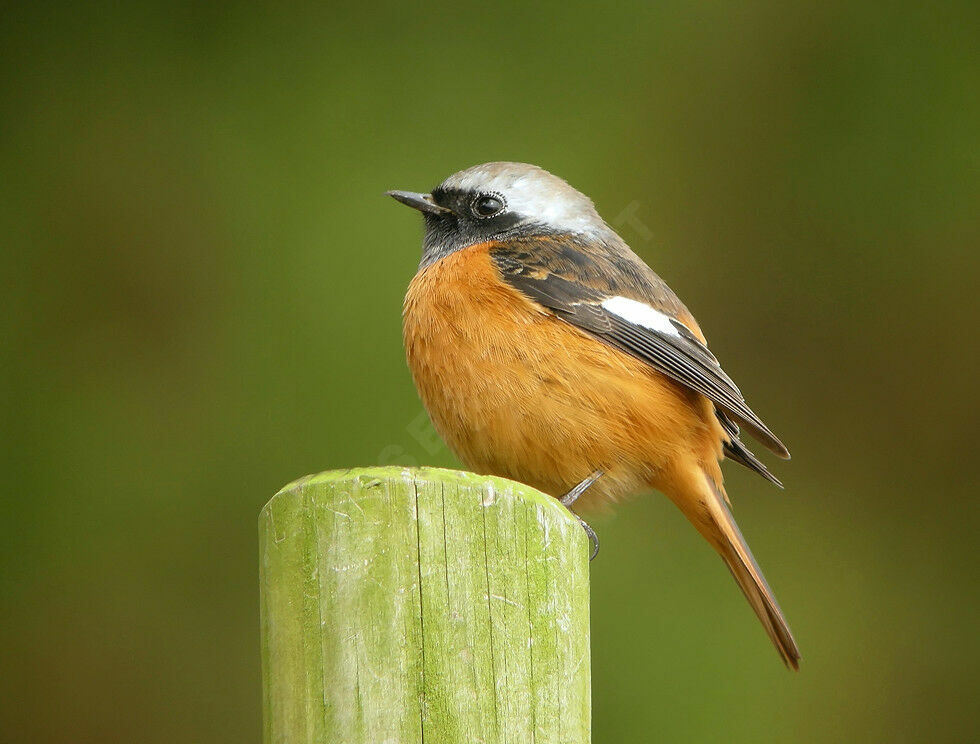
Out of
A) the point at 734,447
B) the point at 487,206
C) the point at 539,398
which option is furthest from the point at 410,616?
the point at 487,206

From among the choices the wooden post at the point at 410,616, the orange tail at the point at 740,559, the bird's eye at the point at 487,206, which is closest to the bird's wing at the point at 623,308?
the orange tail at the point at 740,559

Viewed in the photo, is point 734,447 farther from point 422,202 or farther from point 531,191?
point 422,202

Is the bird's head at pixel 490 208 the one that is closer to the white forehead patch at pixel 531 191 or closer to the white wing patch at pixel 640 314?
the white forehead patch at pixel 531 191

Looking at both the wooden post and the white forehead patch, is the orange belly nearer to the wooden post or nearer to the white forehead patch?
the white forehead patch

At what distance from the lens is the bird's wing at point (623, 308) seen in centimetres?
→ 441

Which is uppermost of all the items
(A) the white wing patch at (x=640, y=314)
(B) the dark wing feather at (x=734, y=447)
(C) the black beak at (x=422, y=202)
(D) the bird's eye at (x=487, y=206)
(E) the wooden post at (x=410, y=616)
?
(C) the black beak at (x=422, y=202)

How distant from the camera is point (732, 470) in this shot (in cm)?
652

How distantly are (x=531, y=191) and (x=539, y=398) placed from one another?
147cm

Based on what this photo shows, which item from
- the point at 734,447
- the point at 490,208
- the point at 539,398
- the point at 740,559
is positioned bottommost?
the point at 740,559

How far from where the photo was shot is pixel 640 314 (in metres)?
4.61

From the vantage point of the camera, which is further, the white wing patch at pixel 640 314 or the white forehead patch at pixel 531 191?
the white forehead patch at pixel 531 191

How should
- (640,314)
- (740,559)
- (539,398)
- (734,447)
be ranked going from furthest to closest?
(734,447) → (640,314) → (740,559) → (539,398)

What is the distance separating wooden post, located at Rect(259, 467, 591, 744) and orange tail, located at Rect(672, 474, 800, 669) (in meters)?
2.08

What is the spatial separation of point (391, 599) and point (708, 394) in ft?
7.48
